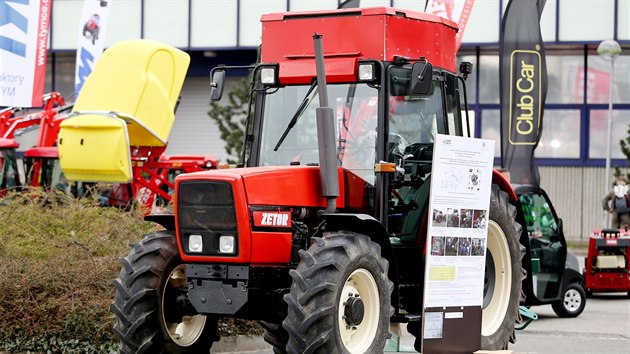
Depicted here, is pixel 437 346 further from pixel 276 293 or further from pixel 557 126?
pixel 557 126

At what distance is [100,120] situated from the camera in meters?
20.9

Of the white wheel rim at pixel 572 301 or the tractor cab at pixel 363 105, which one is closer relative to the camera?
the tractor cab at pixel 363 105

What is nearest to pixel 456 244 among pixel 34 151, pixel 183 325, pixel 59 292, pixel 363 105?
pixel 363 105

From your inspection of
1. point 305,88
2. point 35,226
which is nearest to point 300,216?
point 305,88

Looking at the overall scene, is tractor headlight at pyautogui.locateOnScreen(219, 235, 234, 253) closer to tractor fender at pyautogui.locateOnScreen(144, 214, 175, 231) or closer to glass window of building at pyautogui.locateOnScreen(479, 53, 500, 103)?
tractor fender at pyautogui.locateOnScreen(144, 214, 175, 231)

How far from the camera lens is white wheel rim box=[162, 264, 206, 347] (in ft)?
32.1

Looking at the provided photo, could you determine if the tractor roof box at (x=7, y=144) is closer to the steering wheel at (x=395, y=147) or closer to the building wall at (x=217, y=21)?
the building wall at (x=217, y=21)

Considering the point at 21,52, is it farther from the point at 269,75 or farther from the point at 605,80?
the point at 605,80

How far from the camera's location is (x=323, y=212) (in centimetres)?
949

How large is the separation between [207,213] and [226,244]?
27cm

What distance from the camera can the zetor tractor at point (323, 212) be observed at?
9.08m

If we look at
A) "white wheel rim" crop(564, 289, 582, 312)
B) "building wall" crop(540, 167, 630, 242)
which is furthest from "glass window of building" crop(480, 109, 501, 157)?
"white wheel rim" crop(564, 289, 582, 312)

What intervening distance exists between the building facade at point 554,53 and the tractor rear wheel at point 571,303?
18103mm

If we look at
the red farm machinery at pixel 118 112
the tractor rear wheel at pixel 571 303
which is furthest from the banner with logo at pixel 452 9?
the tractor rear wheel at pixel 571 303
